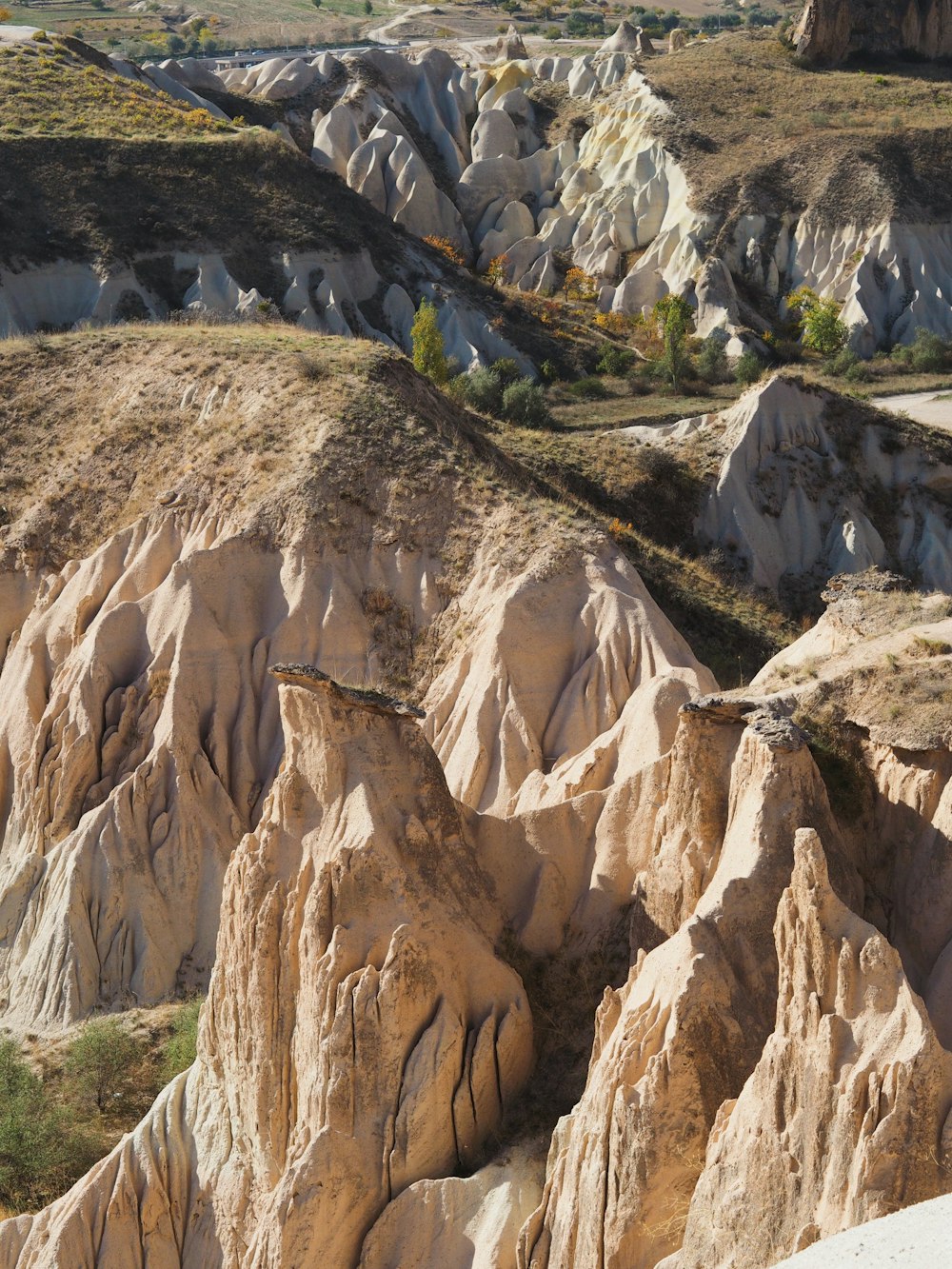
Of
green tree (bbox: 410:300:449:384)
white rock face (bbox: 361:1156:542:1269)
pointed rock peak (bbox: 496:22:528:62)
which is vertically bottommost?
green tree (bbox: 410:300:449:384)

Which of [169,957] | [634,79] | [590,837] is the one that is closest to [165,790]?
[169,957]

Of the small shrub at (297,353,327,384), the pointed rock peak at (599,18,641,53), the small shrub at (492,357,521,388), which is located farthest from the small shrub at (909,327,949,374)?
the small shrub at (297,353,327,384)

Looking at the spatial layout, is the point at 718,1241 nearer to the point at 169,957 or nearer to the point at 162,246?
the point at 169,957

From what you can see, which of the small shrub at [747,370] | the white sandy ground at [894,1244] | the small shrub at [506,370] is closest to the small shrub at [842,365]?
the small shrub at [747,370]

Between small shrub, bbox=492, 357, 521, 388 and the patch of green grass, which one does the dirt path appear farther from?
small shrub, bbox=492, 357, 521, 388

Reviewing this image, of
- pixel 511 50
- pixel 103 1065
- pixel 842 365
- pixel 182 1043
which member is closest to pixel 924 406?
pixel 842 365

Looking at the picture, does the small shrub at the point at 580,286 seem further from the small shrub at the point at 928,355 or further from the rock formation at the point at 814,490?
the rock formation at the point at 814,490

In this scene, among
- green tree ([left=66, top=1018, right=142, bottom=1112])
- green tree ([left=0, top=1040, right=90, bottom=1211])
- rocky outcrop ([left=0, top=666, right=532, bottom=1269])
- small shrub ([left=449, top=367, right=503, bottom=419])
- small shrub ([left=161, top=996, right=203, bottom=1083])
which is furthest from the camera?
small shrub ([left=449, top=367, right=503, bottom=419])
